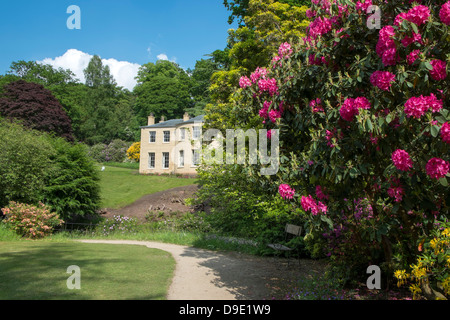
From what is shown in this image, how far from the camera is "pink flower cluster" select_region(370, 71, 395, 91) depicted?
161 inches

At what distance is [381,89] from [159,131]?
39327 millimetres

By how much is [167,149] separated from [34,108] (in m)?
15.9

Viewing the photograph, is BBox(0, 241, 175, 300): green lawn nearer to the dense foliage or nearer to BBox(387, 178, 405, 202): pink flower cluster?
BBox(387, 178, 405, 202): pink flower cluster

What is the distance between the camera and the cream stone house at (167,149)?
3925cm

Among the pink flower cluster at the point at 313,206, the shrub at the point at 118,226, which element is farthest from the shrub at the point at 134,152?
the pink flower cluster at the point at 313,206

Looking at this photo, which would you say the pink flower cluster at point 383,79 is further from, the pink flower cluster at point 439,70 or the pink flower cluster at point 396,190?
the pink flower cluster at point 396,190

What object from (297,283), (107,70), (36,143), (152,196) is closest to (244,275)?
(297,283)

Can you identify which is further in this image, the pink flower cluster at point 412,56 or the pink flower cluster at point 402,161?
the pink flower cluster at point 412,56

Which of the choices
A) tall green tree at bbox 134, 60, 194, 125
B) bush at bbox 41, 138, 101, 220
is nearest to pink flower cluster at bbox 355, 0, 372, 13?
bush at bbox 41, 138, 101, 220

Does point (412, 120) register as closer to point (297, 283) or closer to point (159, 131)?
point (297, 283)

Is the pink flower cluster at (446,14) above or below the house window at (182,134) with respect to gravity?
below

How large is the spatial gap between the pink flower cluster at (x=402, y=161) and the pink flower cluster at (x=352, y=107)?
760 mm

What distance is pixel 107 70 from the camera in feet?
233

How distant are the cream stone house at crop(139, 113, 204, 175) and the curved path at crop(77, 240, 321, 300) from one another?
28.2 metres
